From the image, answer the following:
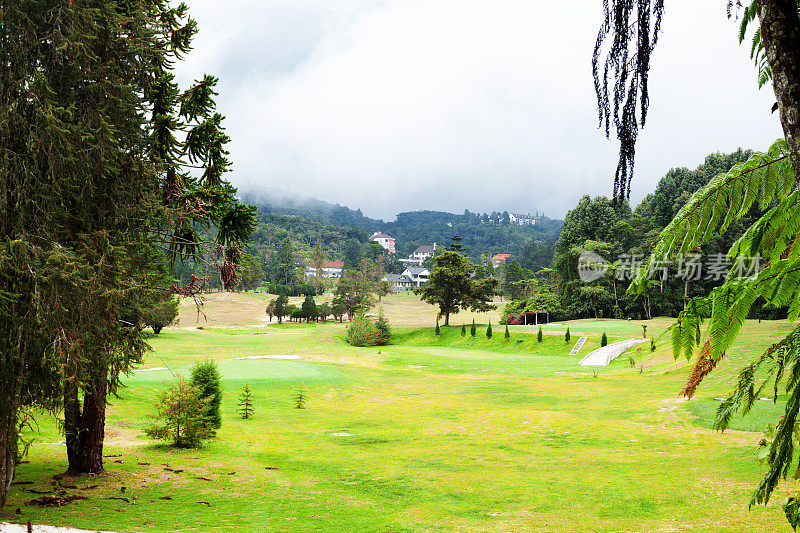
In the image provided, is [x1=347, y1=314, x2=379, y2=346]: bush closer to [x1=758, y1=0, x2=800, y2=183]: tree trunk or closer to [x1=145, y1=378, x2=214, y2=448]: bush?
[x1=145, y1=378, x2=214, y2=448]: bush

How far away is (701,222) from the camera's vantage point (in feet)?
11.5

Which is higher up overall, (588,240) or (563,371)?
(588,240)

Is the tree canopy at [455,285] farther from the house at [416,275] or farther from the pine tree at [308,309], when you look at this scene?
A: the house at [416,275]

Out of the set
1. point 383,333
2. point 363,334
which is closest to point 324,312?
point 383,333

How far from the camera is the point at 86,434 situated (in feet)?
34.7

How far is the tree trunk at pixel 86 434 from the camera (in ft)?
34.2

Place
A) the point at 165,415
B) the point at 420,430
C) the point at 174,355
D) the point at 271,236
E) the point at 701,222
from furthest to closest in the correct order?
the point at 271,236, the point at 174,355, the point at 420,430, the point at 165,415, the point at 701,222

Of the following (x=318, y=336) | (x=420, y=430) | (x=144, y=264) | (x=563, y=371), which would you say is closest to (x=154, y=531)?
(x=144, y=264)

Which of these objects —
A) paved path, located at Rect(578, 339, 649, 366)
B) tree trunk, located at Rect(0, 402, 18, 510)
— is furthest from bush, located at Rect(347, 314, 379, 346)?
tree trunk, located at Rect(0, 402, 18, 510)

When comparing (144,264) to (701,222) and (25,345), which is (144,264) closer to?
(25,345)

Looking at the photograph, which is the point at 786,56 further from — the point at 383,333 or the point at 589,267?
the point at 589,267

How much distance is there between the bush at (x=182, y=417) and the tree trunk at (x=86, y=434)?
260 cm

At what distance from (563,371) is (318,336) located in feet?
105

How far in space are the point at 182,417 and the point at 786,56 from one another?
540 inches
